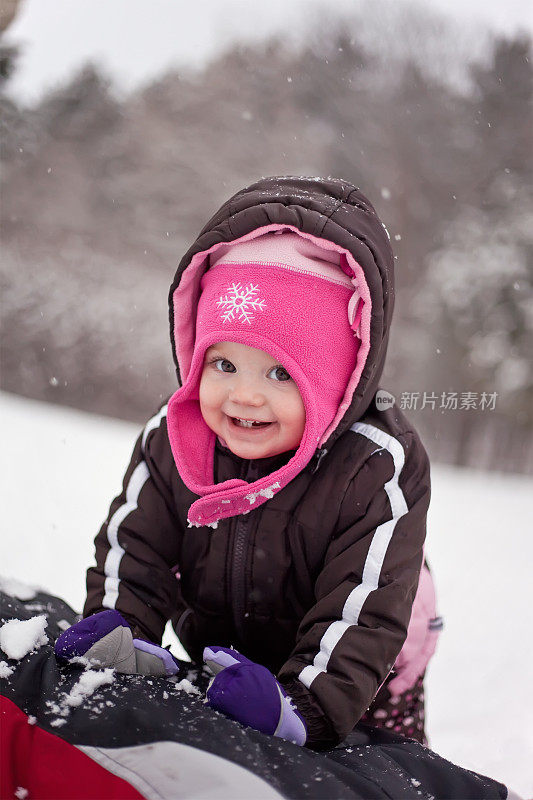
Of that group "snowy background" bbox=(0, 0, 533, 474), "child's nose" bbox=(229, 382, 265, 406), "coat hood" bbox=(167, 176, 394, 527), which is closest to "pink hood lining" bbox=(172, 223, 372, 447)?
"coat hood" bbox=(167, 176, 394, 527)

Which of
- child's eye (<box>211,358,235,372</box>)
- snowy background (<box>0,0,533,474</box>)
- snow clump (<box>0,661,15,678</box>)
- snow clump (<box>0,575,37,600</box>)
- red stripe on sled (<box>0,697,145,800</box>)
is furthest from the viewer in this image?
snowy background (<box>0,0,533,474</box>)

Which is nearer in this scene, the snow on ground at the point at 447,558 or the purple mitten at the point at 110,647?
the purple mitten at the point at 110,647

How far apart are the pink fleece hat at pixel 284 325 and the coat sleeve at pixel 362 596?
0.10 metres

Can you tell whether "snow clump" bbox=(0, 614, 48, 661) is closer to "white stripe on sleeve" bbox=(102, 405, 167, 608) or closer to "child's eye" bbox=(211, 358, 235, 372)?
"white stripe on sleeve" bbox=(102, 405, 167, 608)

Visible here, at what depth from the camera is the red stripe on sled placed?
2.24 feet

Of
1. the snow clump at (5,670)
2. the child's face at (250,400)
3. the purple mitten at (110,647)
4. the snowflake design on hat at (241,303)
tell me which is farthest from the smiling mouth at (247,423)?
the snow clump at (5,670)

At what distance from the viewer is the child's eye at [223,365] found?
3.08 ft

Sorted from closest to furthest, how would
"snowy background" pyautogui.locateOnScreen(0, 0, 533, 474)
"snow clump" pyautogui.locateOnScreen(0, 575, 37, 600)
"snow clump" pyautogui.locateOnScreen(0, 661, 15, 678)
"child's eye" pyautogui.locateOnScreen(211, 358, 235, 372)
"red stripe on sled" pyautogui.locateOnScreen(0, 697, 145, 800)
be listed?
"red stripe on sled" pyautogui.locateOnScreen(0, 697, 145, 800) < "snow clump" pyautogui.locateOnScreen(0, 661, 15, 678) < "child's eye" pyautogui.locateOnScreen(211, 358, 235, 372) < "snow clump" pyautogui.locateOnScreen(0, 575, 37, 600) < "snowy background" pyautogui.locateOnScreen(0, 0, 533, 474)

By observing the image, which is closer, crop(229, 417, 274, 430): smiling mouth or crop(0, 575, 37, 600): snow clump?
crop(229, 417, 274, 430): smiling mouth

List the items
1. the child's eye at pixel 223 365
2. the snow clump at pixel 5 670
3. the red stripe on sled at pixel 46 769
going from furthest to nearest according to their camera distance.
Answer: the child's eye at pixel 223 365
the snow clump at pixel 5 670
the red stripe on sled at pixel 46 769

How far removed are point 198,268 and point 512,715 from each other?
3.12 ft

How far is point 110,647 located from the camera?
2.86 ft

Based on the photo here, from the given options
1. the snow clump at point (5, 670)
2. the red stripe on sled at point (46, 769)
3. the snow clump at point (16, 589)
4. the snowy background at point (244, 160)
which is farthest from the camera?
the snowy background at point (244, 160)

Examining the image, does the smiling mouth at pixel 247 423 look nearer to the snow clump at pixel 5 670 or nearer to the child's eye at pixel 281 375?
the child's eye at pixel 281 375
